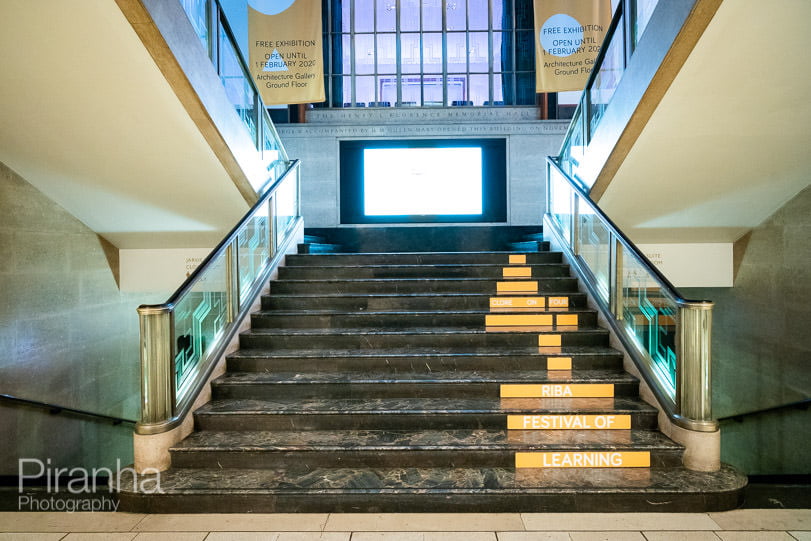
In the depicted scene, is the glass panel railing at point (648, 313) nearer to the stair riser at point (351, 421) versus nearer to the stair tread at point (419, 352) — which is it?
the stair tread at point (419, 352)

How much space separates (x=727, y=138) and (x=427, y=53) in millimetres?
6580

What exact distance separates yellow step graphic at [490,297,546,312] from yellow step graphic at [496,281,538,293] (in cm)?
20

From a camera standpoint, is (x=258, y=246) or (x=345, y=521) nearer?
(x=345, y=521)

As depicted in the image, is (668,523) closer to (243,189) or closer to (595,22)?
(243,189)

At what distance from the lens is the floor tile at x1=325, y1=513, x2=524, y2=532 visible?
260cm

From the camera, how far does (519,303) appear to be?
4.83m

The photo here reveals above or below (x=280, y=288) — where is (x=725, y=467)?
below

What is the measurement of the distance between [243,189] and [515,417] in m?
4.02

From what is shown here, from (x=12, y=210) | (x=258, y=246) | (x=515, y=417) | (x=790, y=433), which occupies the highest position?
(x=12, y=210)

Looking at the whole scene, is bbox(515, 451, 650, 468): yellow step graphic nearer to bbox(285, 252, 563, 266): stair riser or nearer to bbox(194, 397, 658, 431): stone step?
bbox(194, 397, 658, 431): stone step

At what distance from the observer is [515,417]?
3350 mm

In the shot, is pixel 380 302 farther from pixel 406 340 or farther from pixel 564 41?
pixel 564 41

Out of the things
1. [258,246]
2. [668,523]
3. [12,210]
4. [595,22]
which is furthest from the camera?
[595,22]

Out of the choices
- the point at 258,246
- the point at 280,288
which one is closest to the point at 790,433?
the point at 280,288
